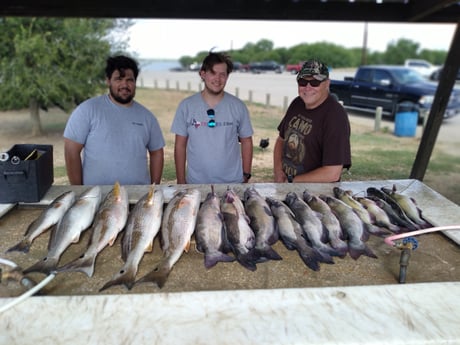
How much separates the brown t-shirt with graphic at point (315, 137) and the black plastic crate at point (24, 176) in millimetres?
2148

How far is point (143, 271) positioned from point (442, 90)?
485 centimetres

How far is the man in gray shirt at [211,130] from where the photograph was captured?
3.94 m

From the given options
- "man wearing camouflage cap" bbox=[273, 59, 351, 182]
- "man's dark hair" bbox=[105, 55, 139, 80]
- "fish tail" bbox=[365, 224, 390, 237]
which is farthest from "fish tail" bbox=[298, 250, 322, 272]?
"man's dark hair" bbox=[105, 55, 139, 80]

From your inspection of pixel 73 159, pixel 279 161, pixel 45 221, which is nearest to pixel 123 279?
pixel 45 221

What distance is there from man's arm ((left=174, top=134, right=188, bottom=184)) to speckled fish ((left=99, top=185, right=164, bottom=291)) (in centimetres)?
157

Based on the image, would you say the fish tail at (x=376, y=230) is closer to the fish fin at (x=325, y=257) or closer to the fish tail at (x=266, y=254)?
the fish fin at (x=325, y=257)

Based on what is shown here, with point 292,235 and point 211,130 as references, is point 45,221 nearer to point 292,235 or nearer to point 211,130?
point 292,235

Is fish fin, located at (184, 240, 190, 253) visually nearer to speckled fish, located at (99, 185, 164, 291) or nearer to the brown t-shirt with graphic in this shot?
speckled fish, located at (99, 185, 164, 291)

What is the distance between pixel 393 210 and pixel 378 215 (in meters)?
0.15

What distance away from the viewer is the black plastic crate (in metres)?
2.58

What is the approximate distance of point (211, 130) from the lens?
13.0 feet

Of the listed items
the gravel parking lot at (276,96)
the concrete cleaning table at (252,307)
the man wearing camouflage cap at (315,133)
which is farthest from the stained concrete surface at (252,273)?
the gravel parking lot at (276,96)

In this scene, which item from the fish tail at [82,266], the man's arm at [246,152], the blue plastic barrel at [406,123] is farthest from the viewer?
the blue plastic barrel at [406,123]

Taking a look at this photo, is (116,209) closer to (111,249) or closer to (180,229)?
(111,249)
